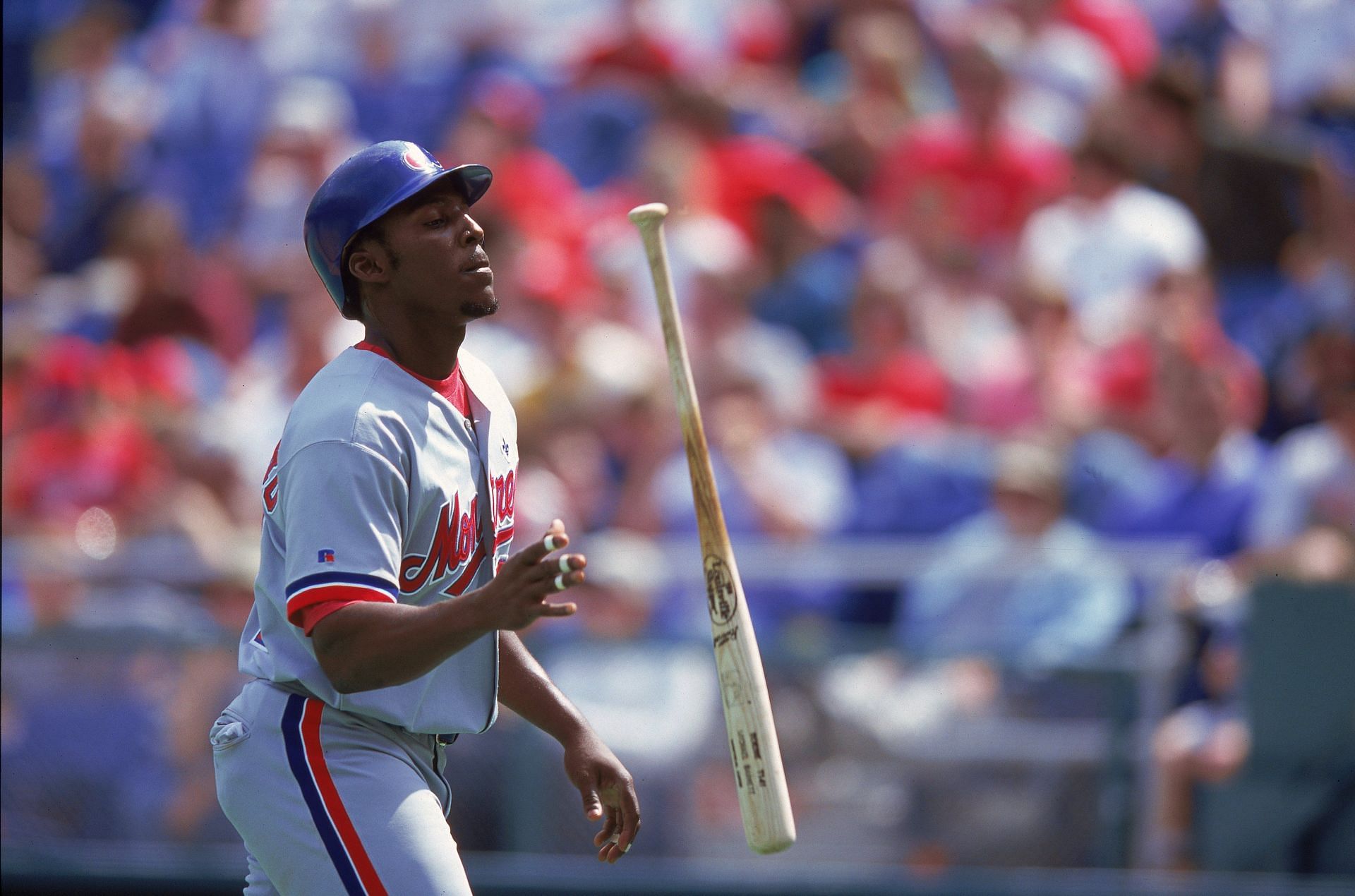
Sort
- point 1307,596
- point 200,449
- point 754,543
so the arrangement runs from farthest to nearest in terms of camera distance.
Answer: point 200,449 < point 754,543 < point 1307,596

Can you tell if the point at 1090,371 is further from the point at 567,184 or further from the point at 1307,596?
the point at 567,184

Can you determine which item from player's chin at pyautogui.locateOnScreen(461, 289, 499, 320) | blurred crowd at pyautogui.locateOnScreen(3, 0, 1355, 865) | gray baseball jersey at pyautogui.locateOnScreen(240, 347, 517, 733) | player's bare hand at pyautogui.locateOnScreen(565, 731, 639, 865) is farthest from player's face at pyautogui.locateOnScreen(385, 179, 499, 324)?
blurred crowd at pyautogui.locateOnScreen(3, 0, 1355, 865)

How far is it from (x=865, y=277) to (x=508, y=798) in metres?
2.61

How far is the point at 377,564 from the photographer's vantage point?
8.09ft

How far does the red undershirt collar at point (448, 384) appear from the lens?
2701mm

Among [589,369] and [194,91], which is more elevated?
[194,91]

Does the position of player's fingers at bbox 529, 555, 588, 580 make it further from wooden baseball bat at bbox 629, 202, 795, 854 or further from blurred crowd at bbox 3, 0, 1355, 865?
blurred crowd at bbox 3, 0, 1355, 865

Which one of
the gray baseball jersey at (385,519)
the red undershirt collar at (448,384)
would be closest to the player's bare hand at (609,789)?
the gray baseball jersey at (385,519)

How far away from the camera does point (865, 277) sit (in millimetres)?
6820

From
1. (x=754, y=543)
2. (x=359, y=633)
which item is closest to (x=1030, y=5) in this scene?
(x=754, y=543)

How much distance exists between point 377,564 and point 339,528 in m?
0.07

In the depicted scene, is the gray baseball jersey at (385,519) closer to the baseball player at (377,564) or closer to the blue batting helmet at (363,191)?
the baseball player at (377,564)

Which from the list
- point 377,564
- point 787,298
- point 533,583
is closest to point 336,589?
point 377,564

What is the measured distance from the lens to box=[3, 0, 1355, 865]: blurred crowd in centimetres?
559
